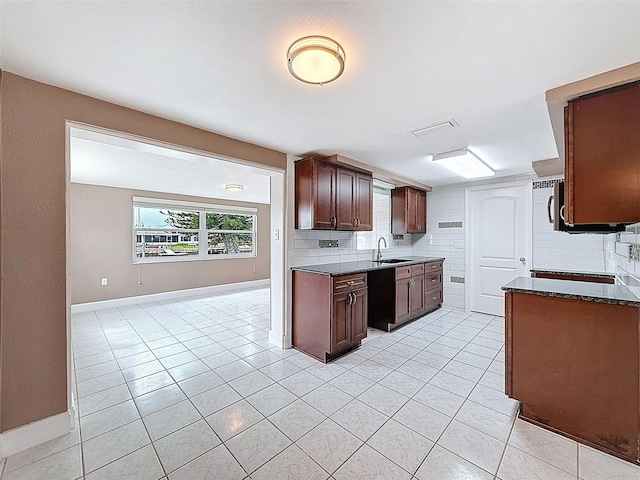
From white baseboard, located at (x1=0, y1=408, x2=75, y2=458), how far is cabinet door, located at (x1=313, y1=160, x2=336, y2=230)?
8.33 feet

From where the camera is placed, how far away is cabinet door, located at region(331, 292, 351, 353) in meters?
2.90

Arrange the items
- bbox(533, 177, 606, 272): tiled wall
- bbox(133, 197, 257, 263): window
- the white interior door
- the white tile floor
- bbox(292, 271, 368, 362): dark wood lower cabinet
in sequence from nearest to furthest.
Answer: the white tile floor → bbox(292, 271, 368, 362): dark wood lower cabinet → bbox(533, 177, 606, 272): tiled wall → the white interior door → bbox(133, 197, 257, 263): window

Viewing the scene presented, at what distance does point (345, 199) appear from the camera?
11.8 feet

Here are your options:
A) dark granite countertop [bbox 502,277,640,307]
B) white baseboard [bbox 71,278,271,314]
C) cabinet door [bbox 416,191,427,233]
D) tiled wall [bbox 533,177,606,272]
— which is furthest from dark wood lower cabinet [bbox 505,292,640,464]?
white baseboard [bbox 71,278,271,314]

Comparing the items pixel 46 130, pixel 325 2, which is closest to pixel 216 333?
pixel 46 130

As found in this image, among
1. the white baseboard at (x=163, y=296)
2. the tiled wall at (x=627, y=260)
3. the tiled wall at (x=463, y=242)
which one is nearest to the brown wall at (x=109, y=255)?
the white baseboard at (x=163, y=296)

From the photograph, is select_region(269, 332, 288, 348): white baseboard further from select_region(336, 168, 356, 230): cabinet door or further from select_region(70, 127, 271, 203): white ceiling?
select_region(70, 127, 271, 203): white ceiling

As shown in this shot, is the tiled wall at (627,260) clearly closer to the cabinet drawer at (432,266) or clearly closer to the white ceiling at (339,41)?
the white ceiling at (339,41)

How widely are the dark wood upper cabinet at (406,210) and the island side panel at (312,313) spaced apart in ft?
8.02

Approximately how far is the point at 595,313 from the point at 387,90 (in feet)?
6.35

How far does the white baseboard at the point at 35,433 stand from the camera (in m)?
1.67

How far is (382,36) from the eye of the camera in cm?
138

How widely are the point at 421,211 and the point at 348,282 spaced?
2877 mm

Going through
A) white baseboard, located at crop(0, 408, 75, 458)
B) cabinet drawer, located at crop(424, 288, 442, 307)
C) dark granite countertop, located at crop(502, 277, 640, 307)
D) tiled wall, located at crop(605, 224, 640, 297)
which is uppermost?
tiled wall, located at crop(605, 224, 640, 297)
